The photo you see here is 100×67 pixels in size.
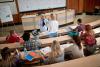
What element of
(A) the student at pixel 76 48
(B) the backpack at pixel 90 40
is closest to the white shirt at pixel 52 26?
(B) the backpack at pixel 90 40

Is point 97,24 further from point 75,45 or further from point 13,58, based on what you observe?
point 13,58

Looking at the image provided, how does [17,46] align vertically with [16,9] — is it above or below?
below

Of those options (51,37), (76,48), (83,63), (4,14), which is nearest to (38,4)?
(4,14)

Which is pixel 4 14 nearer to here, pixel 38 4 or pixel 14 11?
pixel 14 11

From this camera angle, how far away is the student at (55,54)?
121 inches

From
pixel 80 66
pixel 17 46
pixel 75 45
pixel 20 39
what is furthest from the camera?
pixel 20 39

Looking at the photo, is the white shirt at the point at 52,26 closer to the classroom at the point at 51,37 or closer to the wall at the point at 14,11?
the classroom at the point at 51,37

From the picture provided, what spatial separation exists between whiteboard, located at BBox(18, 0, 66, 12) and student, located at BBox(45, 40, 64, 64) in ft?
18.1

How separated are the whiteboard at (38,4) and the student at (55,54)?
5.52 meters

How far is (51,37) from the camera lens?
4.93 m

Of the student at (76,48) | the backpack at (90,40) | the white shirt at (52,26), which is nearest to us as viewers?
the student at (76,48)

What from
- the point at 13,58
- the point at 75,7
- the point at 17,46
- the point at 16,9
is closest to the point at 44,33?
the point at 17,46

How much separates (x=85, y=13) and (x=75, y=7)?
32.9 inches

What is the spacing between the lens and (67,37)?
4531 millimetres
